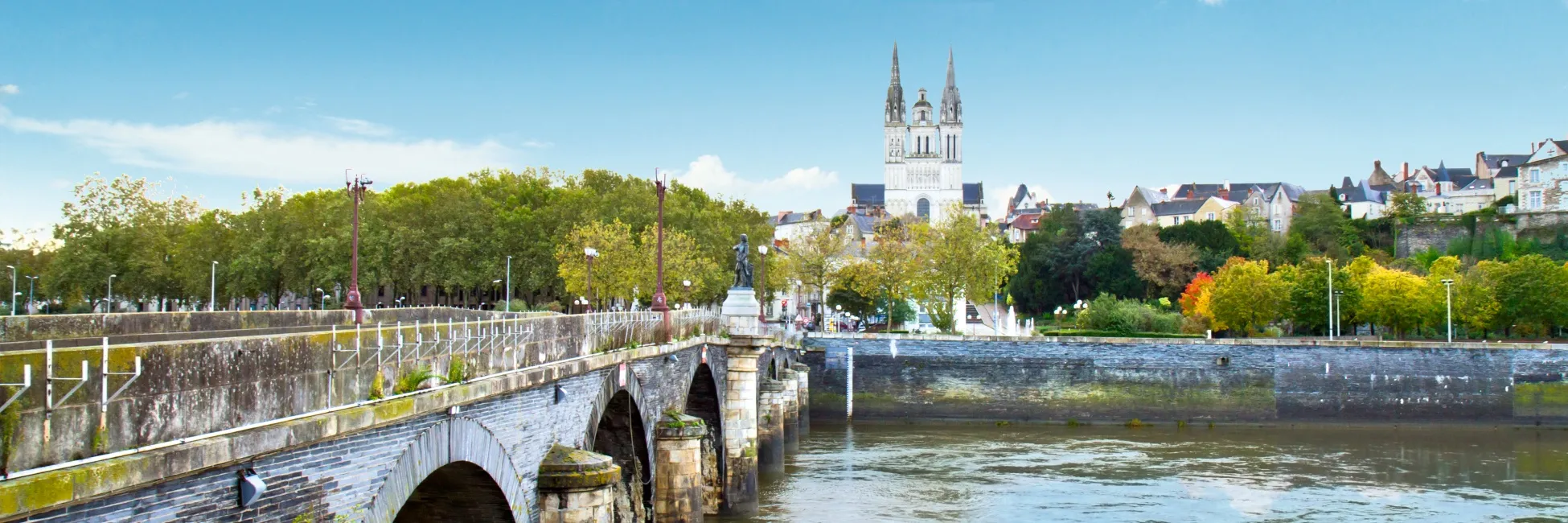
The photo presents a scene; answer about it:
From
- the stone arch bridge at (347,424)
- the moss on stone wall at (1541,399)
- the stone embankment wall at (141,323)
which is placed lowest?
the moss on stone wall at (1541,399)

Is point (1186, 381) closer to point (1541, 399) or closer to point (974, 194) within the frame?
point (1541, 399)

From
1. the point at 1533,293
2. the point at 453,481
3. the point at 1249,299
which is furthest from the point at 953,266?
the point at 453,481

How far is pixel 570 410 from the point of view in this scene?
16844 mm

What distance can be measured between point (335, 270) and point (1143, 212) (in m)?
92.5

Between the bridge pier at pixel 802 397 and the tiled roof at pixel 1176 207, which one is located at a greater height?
the tiled roof at pixel 1176 207

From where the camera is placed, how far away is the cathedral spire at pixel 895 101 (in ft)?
561

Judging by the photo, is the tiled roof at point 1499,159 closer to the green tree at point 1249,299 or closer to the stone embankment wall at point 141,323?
the green tree at point 1249,299

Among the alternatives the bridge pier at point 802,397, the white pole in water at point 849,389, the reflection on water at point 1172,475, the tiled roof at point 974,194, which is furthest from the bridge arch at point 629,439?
the tiled roof at point 974,194

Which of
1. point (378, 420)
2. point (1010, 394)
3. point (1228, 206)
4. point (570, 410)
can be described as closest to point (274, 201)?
point (1010, 394)

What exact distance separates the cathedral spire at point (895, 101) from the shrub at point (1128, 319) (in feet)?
345

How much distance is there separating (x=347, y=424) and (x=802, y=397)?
42.9m

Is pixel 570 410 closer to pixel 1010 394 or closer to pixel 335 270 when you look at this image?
pixel 1010 394

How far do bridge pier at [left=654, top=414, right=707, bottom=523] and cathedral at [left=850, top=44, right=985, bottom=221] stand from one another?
145204mm

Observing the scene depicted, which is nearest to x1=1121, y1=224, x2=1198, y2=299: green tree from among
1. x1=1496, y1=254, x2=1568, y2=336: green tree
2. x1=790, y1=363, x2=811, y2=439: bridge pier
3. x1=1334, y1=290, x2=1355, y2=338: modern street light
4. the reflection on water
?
x1=1334, y1=290, x2=1355, y2=338: modern street light
